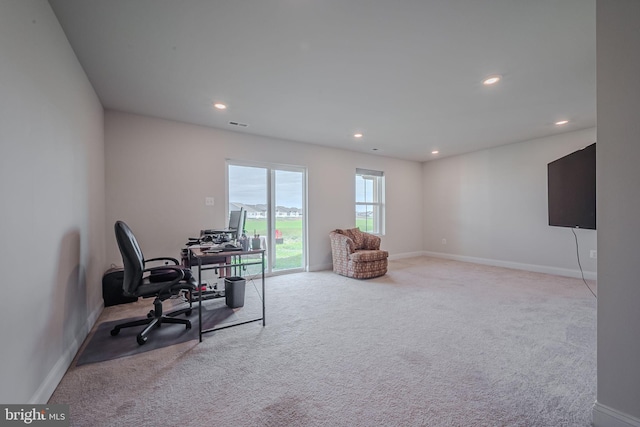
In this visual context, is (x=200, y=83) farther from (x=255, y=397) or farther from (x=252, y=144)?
(x=255, y=397)

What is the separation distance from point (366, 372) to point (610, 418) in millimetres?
1308

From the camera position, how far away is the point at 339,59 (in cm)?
237

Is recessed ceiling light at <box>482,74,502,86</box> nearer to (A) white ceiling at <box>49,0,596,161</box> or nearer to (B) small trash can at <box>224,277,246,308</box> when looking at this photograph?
(A) white ceiling at <box>49,0,596,161</box>

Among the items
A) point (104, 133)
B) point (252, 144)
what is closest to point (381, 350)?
point (252, 144)

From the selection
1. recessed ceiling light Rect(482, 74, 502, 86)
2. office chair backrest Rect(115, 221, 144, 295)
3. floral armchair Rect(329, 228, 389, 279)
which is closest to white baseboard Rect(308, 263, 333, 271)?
floral armchair Rect(329, 228, 389, 279)

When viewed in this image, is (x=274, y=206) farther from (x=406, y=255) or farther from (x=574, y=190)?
(x=574, y=190)

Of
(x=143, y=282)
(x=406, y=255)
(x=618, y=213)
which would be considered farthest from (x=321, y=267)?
(x=618, y=213)

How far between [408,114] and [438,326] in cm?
277

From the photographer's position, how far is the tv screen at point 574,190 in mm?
2624

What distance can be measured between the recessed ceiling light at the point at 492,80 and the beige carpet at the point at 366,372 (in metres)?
2.55

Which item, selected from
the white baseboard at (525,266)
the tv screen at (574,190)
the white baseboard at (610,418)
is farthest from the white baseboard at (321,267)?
the white baseboard at (610,418)

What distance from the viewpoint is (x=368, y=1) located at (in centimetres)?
171

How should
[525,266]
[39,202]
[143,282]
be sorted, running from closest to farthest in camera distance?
[39,202] → [143,282] → [525,266]

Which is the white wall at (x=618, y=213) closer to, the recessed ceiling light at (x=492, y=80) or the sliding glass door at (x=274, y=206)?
the recessed ceiling light at (x=492, y=80)
